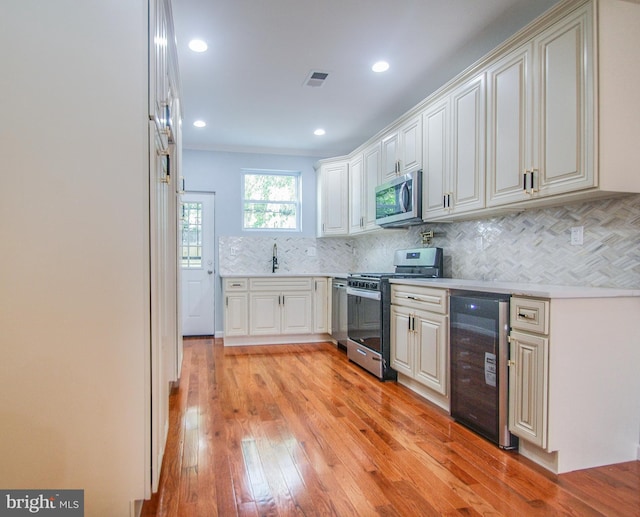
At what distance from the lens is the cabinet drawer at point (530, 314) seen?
199 centimetres

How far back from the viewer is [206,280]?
5.65 meters

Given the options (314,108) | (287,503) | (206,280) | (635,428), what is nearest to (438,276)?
(635,428)

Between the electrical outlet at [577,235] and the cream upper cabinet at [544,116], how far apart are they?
1.19 ft

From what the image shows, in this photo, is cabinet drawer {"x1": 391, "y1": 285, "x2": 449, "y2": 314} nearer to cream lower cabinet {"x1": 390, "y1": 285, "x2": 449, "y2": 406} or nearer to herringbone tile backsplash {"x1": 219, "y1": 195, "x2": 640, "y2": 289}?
cream lower cabinet {"x1": 390, "y1": 285, "x2": 449, "y2": 406}

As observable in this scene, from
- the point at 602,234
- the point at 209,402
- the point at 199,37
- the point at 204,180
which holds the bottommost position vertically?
the point at 209,402

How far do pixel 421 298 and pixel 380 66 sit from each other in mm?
1907

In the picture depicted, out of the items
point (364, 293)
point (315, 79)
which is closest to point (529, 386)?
point (364, 293)

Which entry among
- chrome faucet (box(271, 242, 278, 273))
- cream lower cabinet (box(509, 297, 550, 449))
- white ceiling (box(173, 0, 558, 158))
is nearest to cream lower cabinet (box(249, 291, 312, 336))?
chrome faucet (box(271, 242, 278, 273))

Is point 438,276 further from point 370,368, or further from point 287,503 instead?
point 287,503

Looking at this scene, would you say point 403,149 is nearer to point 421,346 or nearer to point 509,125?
point 509,125

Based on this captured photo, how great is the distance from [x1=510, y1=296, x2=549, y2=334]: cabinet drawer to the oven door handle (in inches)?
57.7

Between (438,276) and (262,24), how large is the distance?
8.13 feet

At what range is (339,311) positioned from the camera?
472 cm

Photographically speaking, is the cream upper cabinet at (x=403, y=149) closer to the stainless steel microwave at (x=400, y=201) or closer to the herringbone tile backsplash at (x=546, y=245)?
the stainless steel microwave at (x=400, y=201)
